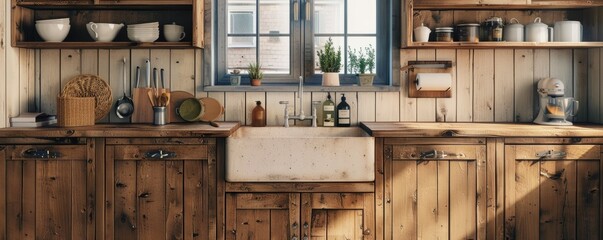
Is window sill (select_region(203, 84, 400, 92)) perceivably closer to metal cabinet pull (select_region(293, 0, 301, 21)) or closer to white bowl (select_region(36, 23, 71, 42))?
metal cabinet pull (select_region(293, 0, 301, 21))

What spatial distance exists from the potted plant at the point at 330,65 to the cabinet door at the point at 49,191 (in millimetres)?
1453

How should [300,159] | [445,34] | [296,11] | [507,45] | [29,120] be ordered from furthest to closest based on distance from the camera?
1. [296,11]
2. [445,34]
3. [507,45]
4. [29,120]
5. [300,159]

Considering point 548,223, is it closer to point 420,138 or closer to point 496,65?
point 420,138

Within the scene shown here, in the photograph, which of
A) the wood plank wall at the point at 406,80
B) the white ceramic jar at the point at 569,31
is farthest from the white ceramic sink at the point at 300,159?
the white ceramic jar at the point at 569,31

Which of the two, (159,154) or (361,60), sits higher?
(361,60)

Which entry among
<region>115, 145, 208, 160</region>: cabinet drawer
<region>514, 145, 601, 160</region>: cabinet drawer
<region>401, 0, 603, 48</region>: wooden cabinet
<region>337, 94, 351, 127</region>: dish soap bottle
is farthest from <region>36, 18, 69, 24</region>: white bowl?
<region>514, 145, 601, 160</region>: cabinet drawer

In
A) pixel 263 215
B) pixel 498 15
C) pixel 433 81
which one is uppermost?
pixel 498 15

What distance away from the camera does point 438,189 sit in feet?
9.59

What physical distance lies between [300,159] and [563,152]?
4.51 feet

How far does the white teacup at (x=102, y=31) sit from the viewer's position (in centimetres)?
328

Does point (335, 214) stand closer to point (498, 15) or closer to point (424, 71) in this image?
point (424, 71)

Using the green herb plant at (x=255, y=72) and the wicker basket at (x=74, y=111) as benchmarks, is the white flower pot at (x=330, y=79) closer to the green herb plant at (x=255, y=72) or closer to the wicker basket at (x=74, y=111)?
the green herb plant at (x=255, y=72)

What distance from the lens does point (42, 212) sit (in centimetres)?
291

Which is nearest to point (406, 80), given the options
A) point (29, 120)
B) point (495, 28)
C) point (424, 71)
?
point (424, 71)
